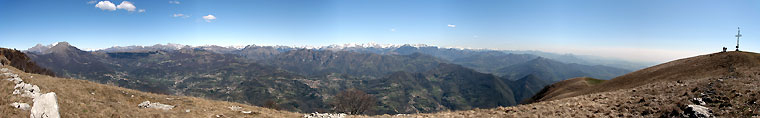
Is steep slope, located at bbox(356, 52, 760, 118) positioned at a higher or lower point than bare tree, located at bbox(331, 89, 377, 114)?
higher

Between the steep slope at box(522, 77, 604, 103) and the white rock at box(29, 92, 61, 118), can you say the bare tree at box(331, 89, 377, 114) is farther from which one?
the white rock at box(29, 92, 61, 118)

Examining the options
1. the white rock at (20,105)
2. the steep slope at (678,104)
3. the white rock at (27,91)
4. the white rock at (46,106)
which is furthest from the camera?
the white rock at (27,91)

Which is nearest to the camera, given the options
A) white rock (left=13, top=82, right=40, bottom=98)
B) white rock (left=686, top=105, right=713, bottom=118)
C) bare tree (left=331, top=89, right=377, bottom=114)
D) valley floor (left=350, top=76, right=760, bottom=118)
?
white rock (left=686, top=105, right=713, bottom=118)

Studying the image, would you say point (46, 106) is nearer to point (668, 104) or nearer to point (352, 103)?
point (668, 104)

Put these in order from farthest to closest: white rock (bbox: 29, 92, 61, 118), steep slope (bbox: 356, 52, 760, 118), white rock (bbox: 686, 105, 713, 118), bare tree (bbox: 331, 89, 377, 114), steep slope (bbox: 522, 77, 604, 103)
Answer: bare tree (bbox: 331, 89, 377, 114) < steep slope (bbox: 522, 77, 604, 103) < steep slope (bbox: 356, 52, 760, 118) < white rock (bbox: 686, 105, 713, 118) < white rock (bbox: 29, 92, 61, 118)

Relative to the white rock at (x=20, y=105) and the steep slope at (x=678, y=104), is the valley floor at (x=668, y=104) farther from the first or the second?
the white rock at (x=20, y=105)

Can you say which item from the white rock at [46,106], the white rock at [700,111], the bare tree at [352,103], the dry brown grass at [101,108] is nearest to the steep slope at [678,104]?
the white rock at [700,111]

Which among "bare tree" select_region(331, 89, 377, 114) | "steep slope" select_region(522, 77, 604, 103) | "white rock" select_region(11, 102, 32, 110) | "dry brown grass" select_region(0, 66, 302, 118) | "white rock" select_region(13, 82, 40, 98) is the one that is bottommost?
"bare tree" select_region(331, 89, 377, 114)

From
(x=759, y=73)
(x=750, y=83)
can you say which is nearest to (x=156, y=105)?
(x=750, y=83)

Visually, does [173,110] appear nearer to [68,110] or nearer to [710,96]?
[68,110]

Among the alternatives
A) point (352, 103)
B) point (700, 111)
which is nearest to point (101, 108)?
point (700, 111)

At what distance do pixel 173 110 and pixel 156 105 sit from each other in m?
3.34

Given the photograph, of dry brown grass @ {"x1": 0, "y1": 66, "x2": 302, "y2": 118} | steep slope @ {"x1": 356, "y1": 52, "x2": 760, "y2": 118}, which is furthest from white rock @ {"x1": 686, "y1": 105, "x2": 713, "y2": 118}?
dry brown grass @ {"x1": 0, "y1": 66, "x2": 302, "y2": 118}

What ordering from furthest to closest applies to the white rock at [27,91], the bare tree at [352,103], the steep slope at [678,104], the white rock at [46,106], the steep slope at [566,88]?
the bare tree at [352,103] → the steep slope at [566,88] → the white rock at [27,91] → the steep slope at [678,104] → the white rock at [46,106]
